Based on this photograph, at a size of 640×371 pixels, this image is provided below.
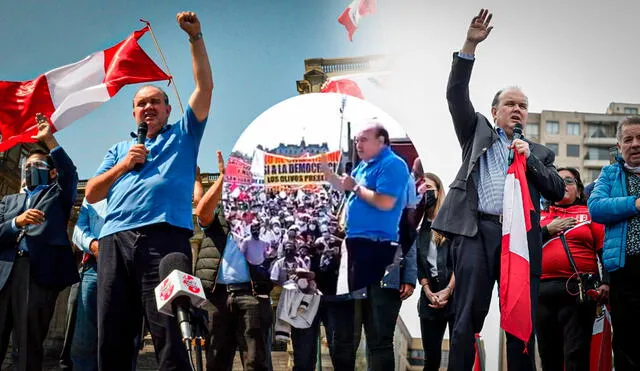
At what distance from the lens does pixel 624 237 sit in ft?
13.8

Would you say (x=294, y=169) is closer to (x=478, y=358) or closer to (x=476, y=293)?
(x=476, y=293)

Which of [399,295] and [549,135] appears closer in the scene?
[399,295]

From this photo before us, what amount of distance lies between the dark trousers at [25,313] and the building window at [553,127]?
60.4 m

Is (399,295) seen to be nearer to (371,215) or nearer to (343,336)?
(343,336)

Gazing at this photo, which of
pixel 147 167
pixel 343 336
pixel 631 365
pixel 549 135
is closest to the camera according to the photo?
pixel 147 167

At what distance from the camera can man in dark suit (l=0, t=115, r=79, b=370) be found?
15.8 ft

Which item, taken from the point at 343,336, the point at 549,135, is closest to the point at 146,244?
the point at 343,336

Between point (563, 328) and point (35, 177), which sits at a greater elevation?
point (35, 177)

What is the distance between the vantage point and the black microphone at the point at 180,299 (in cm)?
274

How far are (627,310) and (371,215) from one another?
1666 mm

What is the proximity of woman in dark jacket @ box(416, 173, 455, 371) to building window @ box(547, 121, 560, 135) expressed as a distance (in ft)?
194

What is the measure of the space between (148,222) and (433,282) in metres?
2.63

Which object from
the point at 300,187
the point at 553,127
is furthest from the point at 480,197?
the point at 553,127

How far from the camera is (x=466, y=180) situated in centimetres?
372
